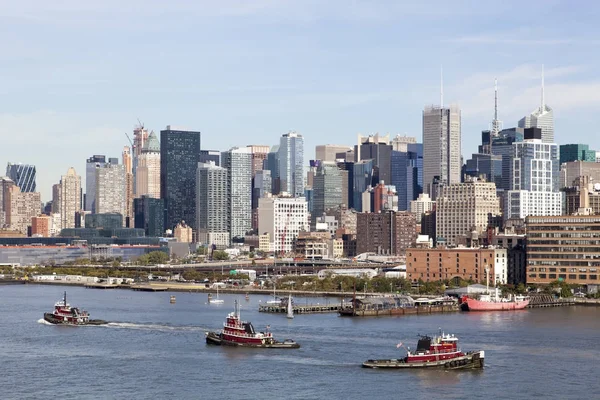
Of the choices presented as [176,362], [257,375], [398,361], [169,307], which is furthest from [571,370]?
[169,307]

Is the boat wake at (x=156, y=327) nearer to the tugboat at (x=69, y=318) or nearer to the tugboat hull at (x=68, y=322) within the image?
the tugboat hull at (x=68, y=322)

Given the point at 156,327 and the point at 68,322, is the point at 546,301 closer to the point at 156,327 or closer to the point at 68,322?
the point at 156,327

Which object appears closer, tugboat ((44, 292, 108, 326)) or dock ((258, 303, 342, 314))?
tugboat ((44, 292, 108, 326))

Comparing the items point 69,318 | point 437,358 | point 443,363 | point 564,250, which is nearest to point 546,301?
point 564,250

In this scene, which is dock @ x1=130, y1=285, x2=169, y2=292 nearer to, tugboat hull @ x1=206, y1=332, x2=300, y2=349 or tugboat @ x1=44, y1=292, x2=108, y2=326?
tugboat @ x1=44, y1=292, x2=108, y2=326

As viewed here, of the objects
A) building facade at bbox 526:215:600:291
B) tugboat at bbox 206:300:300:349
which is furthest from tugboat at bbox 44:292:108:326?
building facade at bbox 526:215:600:291

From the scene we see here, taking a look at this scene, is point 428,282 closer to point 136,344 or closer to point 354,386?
point 136,344
